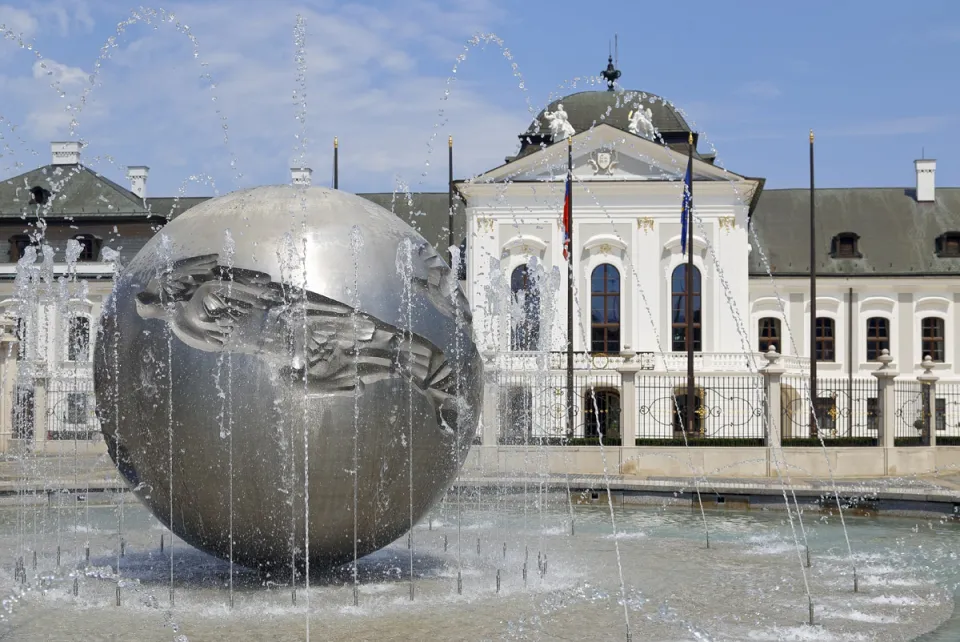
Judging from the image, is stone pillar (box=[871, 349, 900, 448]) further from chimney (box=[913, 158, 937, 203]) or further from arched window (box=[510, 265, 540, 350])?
chimney (box=[913, 158, 937, 203])

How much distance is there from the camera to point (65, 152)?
47938mm

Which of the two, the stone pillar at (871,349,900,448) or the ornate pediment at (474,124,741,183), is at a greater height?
the ornate pediment at (474,124,741,183)

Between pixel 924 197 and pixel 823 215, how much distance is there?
4.47 metres

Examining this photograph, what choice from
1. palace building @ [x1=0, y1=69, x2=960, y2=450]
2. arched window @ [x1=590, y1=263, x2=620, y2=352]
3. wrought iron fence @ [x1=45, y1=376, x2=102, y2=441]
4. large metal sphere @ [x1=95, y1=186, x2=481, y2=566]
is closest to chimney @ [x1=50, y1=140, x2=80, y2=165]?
palace building @ [x1=0, y1=69, x2=960, y2=450]

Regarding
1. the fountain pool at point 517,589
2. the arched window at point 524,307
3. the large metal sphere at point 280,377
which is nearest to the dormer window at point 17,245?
the arched window at point 524,307

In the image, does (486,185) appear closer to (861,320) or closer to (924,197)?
(861,320)

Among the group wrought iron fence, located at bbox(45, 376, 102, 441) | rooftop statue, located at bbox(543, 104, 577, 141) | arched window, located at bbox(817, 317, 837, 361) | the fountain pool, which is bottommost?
the fountain pool

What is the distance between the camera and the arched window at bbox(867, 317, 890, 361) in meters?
44.6

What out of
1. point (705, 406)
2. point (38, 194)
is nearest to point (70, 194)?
point (38, 194)

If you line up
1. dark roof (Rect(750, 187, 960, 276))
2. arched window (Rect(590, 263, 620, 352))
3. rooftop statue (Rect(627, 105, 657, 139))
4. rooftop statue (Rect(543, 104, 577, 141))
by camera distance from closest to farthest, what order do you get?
rooftop statue (Rect(543, 104, 577, 141)), rooftop statue (Rect(627, 105, 657, 139)), arched window (Rect(590, 263, 620, 352)), dark roof (Rect(750, 187, 960, 276))

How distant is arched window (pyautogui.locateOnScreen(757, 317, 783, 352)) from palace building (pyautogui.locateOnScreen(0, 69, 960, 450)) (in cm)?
6

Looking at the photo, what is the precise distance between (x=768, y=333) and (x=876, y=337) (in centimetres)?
423

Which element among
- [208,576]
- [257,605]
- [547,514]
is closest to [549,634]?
[257,605]

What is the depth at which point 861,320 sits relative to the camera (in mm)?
44625
